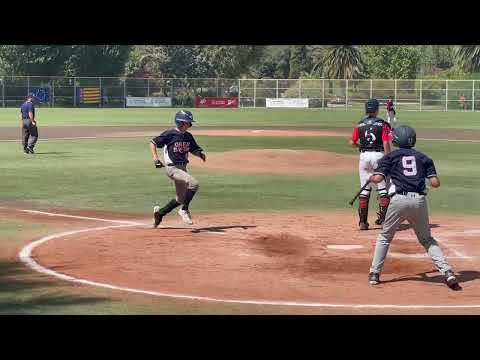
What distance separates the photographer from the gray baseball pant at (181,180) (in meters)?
16.6

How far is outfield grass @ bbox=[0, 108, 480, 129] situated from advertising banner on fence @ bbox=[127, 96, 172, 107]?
1035 centimetres

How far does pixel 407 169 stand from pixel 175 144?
5.78 meters

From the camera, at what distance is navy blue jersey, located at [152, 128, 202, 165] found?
1658cm

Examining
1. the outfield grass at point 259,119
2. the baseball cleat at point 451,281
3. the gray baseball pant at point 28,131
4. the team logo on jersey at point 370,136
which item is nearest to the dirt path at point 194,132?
the outfield grass at point 259,119

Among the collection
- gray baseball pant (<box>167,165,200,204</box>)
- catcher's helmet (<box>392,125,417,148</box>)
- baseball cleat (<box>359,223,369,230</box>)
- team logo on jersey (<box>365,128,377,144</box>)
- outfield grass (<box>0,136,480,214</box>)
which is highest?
catcher's helmet (<box>392,125,417,148</box>)

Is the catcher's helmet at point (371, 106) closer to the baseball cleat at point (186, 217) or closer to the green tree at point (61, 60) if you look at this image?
the baseball cleat at point (186, 217)

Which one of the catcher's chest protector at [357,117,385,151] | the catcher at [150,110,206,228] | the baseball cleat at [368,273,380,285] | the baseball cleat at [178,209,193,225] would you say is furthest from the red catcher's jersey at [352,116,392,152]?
the baseball cleat at [368,273,380,285]

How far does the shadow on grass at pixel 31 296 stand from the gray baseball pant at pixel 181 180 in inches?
173

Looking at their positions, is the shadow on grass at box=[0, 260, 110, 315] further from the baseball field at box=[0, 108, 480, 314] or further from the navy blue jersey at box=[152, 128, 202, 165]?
the navy blue jersey at box=[152, 128, 202, 165]

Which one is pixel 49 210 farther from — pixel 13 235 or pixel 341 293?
pixel 341 293

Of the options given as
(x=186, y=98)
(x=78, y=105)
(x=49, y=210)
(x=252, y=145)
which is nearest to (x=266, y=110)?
(x=186, y=98)

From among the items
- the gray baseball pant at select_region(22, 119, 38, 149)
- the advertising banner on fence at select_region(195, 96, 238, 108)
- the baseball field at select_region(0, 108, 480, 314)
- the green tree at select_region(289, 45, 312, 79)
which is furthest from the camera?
the green tree at select_region(289, 45, 312, 79)

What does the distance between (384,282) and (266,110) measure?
216 feet
